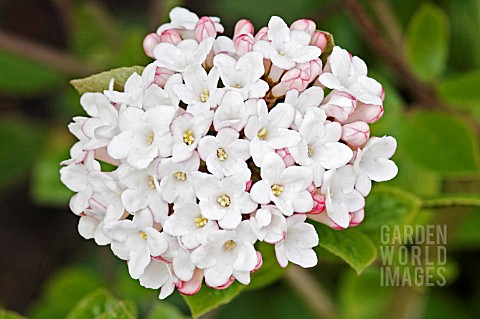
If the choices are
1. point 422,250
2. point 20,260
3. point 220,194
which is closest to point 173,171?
point 220,194

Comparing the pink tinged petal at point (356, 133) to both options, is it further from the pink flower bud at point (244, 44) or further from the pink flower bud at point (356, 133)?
the pink flower bud at point (244, 44)

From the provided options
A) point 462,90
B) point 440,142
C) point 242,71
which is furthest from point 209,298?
point 462,90

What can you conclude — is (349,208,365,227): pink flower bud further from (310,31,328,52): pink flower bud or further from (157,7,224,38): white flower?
(157,7,224,38): white flower

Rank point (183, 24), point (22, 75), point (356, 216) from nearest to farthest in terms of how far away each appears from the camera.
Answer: point (356, 216), point (183, 24), point (22, 75)

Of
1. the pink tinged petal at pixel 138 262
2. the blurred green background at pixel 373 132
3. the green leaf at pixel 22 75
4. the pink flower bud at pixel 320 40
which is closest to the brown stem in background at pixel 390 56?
the blurred green background at pixel 373 132

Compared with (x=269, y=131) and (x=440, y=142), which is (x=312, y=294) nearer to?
(x=440, y=142)

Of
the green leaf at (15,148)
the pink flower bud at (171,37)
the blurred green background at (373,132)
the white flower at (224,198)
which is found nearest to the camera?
the white flower at (224,198)
